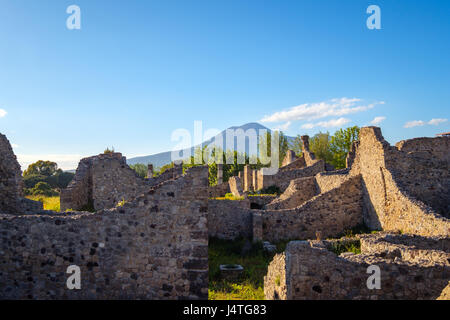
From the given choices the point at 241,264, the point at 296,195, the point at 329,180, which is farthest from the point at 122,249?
the point at 296,195

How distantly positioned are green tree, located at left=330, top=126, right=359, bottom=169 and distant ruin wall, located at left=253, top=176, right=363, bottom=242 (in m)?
29.9

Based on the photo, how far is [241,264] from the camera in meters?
14.3

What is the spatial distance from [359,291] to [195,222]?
352 centimetres

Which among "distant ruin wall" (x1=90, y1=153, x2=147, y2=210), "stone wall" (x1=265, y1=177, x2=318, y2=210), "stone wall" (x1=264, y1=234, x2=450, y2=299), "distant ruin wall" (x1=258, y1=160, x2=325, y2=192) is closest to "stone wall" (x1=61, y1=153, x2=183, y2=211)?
"distant ruin wall" (x1=90, y1=153, x2=147, y2=210)

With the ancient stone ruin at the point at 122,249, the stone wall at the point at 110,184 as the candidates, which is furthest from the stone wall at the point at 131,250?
the stone wall at the point at 110,184

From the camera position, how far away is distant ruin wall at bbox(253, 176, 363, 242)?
17.2 m

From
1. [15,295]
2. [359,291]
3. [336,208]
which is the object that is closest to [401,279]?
[359,291]

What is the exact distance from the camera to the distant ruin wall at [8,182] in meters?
10.1

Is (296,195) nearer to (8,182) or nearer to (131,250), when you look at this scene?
(8,182)

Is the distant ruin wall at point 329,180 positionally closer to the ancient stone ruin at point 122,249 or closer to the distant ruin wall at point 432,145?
the distant ruin wall at point 432,145

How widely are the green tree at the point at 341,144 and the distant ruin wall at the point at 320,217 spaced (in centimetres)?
2992
